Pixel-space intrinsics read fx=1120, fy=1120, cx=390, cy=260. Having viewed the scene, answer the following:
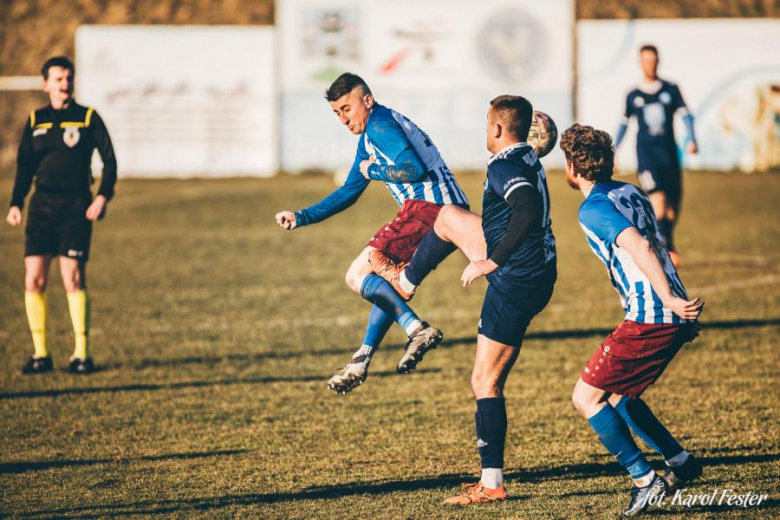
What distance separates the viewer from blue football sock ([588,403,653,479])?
5508mm

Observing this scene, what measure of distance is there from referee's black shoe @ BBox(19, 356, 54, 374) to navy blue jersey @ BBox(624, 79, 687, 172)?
7.20m

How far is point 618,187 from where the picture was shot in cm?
541

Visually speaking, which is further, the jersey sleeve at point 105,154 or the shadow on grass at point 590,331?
the shadow on grass at point 590,331

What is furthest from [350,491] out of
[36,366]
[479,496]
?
[36,366]

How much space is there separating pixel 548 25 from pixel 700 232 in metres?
11.8

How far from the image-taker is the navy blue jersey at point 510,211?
5.54m

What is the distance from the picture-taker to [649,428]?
18.6 feet

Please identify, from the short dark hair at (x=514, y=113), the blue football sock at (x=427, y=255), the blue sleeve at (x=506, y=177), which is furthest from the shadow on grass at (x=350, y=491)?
the short dark hair at (x=514, y=113)

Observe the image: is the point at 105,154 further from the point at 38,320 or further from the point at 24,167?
the point at 38,320

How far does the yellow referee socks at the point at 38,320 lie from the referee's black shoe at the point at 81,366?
0.27 m

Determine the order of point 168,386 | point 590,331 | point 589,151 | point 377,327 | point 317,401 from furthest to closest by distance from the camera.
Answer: point 590,331
point 168,386
point 317,401
point 377,327
point 589,151

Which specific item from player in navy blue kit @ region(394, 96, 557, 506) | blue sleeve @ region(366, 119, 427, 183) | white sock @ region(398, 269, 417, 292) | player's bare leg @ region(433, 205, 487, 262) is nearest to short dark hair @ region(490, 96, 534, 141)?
player in navy blue kit @ region(394, 96, 557, 506)

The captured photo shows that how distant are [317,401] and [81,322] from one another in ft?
7.91

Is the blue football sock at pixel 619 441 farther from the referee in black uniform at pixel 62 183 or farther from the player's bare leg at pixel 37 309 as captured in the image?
the player's bare leg at pixel 37 309
